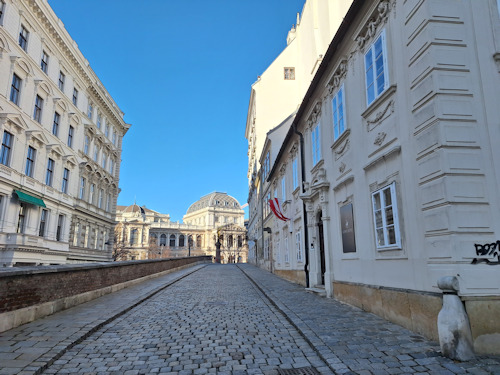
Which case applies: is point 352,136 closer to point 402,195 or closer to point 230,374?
point 402,195

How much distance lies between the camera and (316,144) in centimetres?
1336

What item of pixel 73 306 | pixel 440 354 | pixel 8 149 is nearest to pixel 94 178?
pixel 8 149

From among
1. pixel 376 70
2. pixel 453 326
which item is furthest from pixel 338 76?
pixel 453 326

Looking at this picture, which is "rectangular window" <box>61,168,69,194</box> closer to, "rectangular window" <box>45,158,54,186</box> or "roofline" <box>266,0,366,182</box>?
"rectangular window" <box>45,158,54,186</box>

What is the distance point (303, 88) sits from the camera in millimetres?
30250

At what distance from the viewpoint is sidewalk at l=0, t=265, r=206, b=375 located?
4.72 meters

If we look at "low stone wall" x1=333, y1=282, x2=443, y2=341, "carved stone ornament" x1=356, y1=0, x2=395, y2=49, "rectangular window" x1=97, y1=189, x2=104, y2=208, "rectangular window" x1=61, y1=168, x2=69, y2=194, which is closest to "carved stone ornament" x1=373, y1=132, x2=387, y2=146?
"carved stone ornament" x1=356, y1=0, x2=395, y2=49

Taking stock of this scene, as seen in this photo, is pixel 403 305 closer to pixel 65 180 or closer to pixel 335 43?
pixel 335 43

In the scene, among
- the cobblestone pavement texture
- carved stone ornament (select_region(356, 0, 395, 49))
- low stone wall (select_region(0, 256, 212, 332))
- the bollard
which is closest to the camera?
the cobblestone pavement texture

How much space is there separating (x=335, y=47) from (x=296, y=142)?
6.91 meters

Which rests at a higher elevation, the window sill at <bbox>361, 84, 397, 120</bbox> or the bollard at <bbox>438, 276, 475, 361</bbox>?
the window sill at <bbox>361, 84, 397, 120</bbox>

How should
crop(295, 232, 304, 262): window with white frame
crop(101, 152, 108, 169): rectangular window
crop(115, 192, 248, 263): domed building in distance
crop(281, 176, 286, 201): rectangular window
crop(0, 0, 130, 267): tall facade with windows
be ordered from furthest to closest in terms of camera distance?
crop(115, 192, 248, 263): domed building in distance, crop(101, 152, 108, 169): rectangular window, crop(281, 176, 286, 201): rectangular window, crop(0, 0, 130, 267): tall facade with windows, crop(295, 232, 304, 262): window with white frame

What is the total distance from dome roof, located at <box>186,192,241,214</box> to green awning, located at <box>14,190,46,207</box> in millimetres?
98068

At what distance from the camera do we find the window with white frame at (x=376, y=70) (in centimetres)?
771
